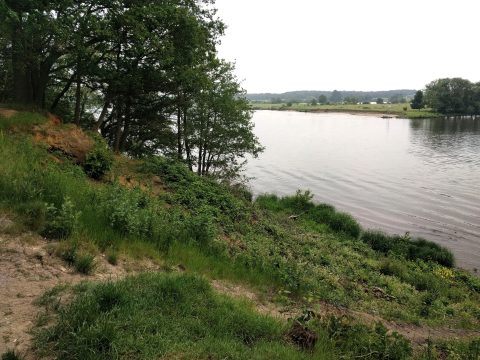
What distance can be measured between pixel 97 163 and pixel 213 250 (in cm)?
515

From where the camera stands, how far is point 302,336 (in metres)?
5.47

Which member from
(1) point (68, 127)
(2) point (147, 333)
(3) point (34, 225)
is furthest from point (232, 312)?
(1) point (68, 127)

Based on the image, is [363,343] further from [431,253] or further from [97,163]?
[431,253]

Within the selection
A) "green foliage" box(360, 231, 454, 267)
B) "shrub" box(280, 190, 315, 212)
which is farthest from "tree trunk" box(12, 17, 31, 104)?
"green foliage" box(360, 231, 454, 267)

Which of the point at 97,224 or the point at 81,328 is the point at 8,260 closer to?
the point at 97,224

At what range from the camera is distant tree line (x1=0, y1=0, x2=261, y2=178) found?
1359 cm

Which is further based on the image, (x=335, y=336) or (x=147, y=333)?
(x=335, y=336)

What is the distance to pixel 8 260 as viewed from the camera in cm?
576

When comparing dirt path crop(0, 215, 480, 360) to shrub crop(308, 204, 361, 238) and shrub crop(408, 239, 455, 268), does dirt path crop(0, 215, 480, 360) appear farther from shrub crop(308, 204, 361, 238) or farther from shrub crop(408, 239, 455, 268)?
shrub crop(308, 204, 361, 238)

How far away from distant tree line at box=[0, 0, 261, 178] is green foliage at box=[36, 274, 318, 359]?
8.82 m

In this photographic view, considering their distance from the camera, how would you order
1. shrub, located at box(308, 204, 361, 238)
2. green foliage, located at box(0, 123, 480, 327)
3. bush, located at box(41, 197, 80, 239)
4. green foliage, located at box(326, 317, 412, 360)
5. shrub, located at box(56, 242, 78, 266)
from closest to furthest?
green foliage, located at box(326, 317, 412, 360) → shrub, located at box(56, 242, 78, 266) → bush, located at box(41, 197, 80, 239) → green foliage, located at box(0, 123, 480, 327) → shrub, located at box(308, 204, 361, 238)

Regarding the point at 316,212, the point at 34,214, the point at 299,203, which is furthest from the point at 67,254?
the point at 299,203

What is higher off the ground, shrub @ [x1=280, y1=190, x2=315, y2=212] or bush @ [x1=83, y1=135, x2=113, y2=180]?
bush @ [x1=83, y1=135, x2=113, y2=180]

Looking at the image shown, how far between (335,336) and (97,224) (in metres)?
4.75
